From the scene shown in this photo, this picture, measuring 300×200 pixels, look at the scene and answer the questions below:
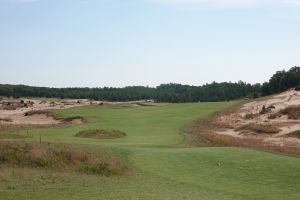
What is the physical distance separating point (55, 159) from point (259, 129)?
96.0ft

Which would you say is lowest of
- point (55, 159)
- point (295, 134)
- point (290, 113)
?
point (295, 134)

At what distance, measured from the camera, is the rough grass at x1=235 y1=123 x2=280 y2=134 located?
46.9 m

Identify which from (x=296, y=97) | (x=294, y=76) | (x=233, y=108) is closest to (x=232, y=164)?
(x=233, y=108)

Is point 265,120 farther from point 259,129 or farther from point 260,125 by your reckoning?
point 259,129

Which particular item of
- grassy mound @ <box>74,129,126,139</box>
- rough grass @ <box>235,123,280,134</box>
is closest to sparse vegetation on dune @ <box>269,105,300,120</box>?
rough grass @ <box>235,123,280,134</box>

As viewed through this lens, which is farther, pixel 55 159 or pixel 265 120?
pixel 265 120

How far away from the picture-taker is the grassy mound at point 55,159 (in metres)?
22.4

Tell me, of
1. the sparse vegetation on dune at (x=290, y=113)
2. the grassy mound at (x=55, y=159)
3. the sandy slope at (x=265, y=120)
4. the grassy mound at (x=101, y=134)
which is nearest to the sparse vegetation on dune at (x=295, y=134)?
the sandy slope at (x=265, y=120)

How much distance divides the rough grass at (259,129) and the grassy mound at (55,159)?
87.4ft

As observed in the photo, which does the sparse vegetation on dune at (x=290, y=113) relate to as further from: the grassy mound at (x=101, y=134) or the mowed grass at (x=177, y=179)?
the mowed grass at (x=177, y=179)

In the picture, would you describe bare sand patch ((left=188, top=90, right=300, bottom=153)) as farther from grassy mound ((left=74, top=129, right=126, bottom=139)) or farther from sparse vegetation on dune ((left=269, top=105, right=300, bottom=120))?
grassy mound ((left=74, top=129, right=126, bottom=139))

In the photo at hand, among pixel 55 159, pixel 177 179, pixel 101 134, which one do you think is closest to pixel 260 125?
pixel 101 134

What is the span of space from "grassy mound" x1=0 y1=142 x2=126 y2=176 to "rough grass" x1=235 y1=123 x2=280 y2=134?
87.4 ft

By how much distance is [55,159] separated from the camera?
22.9 meters
